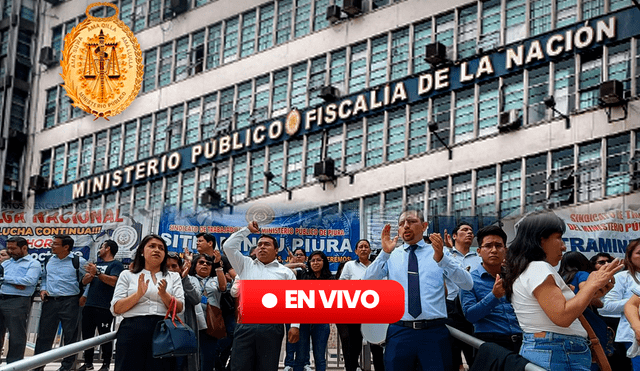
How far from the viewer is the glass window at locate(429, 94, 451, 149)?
73.5 feet

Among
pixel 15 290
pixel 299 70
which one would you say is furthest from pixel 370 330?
pixel 299 70

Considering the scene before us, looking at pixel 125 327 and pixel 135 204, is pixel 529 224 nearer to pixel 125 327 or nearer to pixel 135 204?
pixel 125 327

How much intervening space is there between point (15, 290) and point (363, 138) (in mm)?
15105

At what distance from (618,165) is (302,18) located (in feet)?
36.7

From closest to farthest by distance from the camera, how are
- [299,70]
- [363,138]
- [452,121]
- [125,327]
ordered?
[125,327] < [452,121] < [363,138] < [299,70]

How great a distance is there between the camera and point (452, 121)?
22.3 metres

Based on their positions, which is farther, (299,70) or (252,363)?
(299,70)

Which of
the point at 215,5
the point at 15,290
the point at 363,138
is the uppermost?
the point at 215,5

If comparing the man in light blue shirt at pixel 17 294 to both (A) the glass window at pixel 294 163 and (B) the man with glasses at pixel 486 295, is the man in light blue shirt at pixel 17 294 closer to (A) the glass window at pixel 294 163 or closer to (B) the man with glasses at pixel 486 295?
(B) the man with glasses at pixel 486 295

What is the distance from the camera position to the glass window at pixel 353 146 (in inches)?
949

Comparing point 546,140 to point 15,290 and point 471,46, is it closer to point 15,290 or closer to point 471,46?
point 471,46

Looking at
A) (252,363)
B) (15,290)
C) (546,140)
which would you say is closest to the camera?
(252,363)

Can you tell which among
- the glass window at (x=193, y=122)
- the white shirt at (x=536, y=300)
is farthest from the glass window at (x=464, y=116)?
the white shirt at (x=536, y=300)

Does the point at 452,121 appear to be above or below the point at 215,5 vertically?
below
